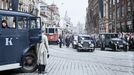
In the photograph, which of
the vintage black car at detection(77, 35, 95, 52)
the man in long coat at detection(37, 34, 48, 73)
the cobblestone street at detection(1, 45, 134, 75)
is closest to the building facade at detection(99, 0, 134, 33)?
the vintage black car at detection(77, 35, 95, 52)

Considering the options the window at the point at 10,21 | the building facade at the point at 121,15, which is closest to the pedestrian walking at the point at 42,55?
the window at the point at 10,21

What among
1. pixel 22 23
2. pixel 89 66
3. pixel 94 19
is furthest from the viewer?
pixel 94 19

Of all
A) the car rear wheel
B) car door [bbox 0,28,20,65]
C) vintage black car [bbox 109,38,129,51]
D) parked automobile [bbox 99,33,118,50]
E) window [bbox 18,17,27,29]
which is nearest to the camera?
car door [bbox 0,28,20,65]

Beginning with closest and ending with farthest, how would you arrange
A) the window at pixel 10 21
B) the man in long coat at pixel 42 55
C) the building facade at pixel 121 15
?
the window at pixel 10 21 < the man in long coat at pixel 42 55 < the building facade at pixel 121 15

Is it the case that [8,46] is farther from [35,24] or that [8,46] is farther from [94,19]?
[94,19]

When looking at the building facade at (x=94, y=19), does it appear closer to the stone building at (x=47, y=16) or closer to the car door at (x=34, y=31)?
the stone building at (x=47, y=16)

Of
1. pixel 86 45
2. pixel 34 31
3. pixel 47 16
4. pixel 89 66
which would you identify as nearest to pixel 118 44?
pixel 86 45

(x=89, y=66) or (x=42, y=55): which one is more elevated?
(x=42, y=55)

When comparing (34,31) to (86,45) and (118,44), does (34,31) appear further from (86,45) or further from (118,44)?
(118,44)

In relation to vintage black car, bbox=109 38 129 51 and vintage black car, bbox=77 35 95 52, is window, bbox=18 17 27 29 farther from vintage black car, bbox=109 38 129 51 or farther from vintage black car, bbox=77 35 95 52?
vintage black car, bbox=109 38 129 51

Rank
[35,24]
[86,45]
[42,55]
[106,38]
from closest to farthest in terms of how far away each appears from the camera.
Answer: [42,55], [35,24], [86,45], [106,38]

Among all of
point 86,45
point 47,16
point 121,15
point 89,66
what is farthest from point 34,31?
point 47,16

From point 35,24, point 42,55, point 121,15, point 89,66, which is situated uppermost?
point 121,15

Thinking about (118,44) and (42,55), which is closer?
(42,55)
